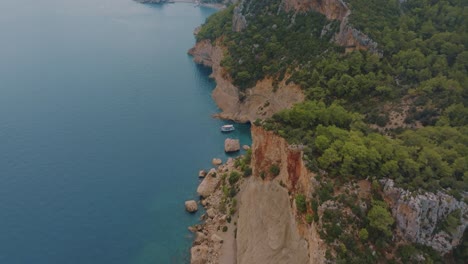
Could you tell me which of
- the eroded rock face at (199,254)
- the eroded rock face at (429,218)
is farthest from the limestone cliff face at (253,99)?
the eroded rock face at (429,218)

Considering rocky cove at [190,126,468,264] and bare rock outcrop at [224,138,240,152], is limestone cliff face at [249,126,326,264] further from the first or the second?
bare rock outcrop at [224,138,240,152]

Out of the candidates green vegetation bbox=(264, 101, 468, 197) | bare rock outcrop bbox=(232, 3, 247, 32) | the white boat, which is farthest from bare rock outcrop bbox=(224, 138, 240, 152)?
bare rock outcrop bbox=(232, 3, 247, 32)

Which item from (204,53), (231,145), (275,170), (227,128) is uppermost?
(275,170)

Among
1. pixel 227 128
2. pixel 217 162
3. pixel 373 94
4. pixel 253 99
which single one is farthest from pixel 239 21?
pixel 373 94

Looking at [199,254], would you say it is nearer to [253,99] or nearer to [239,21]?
[253,99]

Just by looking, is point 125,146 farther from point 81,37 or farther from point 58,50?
point 81,37


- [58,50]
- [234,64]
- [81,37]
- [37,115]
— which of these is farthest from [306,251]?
[81,37]
